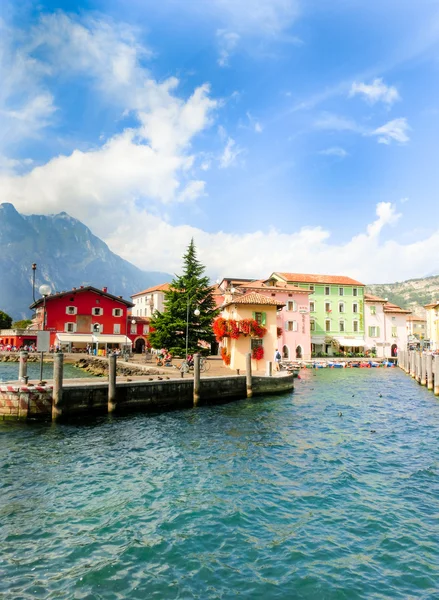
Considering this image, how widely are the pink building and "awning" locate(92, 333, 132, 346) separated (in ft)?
64.8

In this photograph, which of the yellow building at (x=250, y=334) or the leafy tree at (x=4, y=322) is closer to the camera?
the yellow building at (x=250, y=334)

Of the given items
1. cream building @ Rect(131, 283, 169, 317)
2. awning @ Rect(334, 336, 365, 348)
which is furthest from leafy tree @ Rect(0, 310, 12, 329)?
awning @ Rect(334, 336, 365, 348)

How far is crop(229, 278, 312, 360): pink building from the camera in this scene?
5650cm

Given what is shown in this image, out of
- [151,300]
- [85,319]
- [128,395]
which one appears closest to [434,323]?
[151,300]

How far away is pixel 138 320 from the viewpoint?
2714 inches

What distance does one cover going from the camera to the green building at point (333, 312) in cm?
6369

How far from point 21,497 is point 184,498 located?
13.2 feet

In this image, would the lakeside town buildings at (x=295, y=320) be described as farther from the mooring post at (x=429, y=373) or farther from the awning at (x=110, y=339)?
the mooring post at (x=429, y=373)

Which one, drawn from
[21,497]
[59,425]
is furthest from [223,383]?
[21,497]

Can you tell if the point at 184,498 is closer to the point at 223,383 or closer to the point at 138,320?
the point at 223,383

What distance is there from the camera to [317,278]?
65.2 m

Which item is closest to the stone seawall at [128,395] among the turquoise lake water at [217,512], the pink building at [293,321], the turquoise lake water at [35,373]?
the turquoise lake water at [217,512]

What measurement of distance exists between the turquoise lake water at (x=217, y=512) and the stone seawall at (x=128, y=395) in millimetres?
1032

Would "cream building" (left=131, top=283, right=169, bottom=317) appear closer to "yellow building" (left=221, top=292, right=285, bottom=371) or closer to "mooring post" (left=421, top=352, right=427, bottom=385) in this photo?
"yellow building" (left=221, top=292, right=285, bottom=371)
